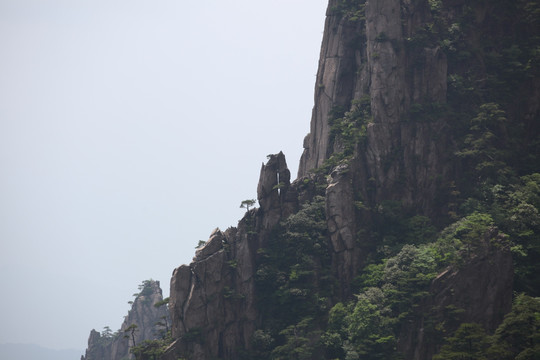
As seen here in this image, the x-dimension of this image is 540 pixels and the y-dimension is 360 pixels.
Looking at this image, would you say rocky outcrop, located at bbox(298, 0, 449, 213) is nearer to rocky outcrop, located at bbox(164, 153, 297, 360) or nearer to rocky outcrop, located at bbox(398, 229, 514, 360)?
rocky outcrop, located at bbox(164, 153, 297, 360)

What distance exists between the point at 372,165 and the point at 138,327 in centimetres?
7818

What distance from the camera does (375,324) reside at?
73.6 metres

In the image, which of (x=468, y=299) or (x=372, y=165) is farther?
(x=372, y=165)

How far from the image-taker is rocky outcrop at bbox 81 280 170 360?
471 ft

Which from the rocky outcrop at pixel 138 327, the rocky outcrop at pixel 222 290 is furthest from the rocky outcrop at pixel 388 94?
the rocky outcrop at pixel 138 327

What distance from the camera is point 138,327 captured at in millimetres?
145000

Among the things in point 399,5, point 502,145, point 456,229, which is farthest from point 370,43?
point 456,229

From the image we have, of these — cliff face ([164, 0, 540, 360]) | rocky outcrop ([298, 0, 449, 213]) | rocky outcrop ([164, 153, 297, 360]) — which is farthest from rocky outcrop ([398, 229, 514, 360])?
rocky outcrop ([164, 153, 297, 360])

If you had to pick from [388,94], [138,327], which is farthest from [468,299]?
[138,327]

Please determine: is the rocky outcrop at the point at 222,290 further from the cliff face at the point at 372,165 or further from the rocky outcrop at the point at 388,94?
the rocky outcrop at the point at 388,94

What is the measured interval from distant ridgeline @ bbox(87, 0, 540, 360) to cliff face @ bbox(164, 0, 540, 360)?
7.6 inches

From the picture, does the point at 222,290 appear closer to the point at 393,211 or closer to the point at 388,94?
the point at 393,211

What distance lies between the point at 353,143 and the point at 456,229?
20.9 metres

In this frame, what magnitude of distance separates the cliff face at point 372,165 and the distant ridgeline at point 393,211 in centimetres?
19
